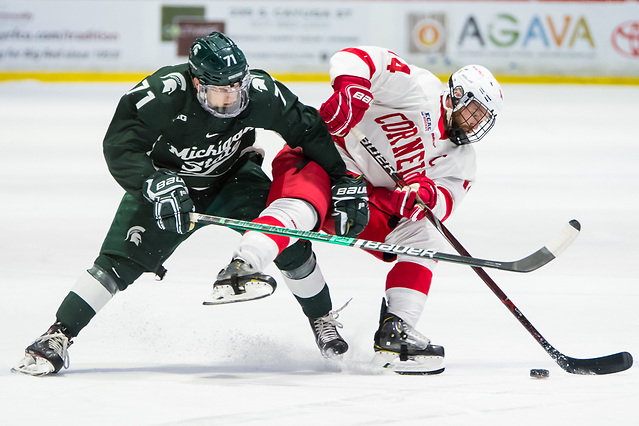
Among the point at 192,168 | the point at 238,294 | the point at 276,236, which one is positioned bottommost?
the point at 238,294

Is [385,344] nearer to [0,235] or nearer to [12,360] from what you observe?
[12,360]

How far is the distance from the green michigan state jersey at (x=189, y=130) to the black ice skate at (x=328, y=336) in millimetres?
516

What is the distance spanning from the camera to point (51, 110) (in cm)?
861

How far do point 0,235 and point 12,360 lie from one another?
1.93m

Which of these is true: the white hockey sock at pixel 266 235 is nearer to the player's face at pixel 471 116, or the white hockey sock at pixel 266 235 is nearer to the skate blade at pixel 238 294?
the skate blade at pixel 238 294

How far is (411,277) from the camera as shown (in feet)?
9.21

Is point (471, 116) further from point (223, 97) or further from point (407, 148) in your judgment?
point (223, 97)

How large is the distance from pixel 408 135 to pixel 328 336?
718 mm

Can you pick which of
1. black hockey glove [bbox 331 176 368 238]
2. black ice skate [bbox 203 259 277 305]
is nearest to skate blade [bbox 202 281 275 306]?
black ice skate [bbox 203 259 277 305]

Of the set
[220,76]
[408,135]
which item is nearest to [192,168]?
[220,76]

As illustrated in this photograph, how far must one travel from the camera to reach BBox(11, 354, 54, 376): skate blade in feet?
8.20

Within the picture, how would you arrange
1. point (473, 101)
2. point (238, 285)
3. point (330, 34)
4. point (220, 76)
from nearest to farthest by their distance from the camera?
point (238, 285), point (220, 76), point (473, 101), point (330, 34)

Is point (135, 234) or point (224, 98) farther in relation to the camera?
point (135, 234)

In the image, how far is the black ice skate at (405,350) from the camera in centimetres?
268
